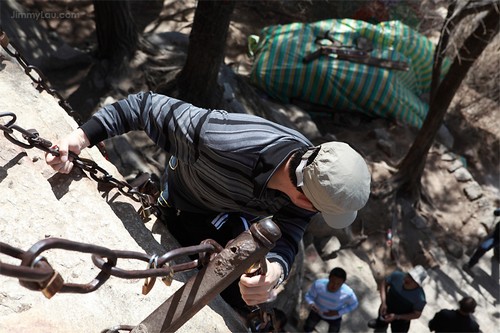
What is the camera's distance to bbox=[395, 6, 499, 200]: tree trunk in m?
5.40

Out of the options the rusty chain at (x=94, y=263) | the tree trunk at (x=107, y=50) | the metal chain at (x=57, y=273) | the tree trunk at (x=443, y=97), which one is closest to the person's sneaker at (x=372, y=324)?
the tree trunk at (x=443, y=97)

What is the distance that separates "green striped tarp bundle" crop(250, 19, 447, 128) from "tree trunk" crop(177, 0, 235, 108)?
233 cm

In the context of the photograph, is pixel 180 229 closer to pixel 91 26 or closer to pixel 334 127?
pixel 91 26

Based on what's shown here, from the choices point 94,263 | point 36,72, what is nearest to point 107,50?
point 36,72

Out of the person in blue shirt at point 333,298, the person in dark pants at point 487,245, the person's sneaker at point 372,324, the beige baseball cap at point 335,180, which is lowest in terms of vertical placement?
the person in dark pants at point 487,245

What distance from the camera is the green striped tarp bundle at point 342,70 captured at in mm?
7492

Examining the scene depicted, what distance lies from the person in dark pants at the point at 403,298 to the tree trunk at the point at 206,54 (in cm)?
269

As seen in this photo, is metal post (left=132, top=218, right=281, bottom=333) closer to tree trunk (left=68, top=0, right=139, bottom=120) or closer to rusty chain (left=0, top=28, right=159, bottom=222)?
rusty chain (left=0, top=28, right=159, bottom=222)

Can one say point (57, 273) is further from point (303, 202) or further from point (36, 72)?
point (36, 72)

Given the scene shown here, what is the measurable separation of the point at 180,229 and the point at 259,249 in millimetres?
1195

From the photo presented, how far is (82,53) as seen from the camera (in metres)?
5.59

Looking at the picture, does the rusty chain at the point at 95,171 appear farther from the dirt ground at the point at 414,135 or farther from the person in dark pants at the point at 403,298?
the dirt ground at the point at 414,135

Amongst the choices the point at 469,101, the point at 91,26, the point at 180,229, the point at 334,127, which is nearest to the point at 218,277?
the point at 180,229

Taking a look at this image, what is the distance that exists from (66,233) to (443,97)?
18.2 ft
